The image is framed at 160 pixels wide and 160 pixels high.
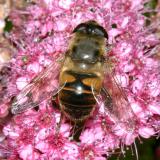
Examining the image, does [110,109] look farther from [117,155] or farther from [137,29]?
[137,29]

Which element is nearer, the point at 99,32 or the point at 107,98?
the point at 107,98

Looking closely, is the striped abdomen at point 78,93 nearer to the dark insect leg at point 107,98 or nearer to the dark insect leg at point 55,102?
the dark insect leg at point 107,98

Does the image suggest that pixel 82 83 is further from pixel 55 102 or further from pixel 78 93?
pixel 55 102

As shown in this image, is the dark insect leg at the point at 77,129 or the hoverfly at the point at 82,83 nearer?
the hoverfly at the point at 82,83

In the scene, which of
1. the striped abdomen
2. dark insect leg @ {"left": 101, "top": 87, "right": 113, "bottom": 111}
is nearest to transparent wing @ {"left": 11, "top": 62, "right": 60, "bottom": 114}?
the striped abdomen

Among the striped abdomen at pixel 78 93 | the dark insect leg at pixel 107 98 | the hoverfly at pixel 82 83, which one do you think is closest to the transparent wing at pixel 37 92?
the hoverfly at pixel 82 83

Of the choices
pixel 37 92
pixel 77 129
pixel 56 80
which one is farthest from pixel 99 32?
pixel 77 129

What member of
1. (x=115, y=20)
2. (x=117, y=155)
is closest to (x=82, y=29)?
(x=115, y=20)
